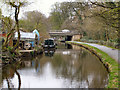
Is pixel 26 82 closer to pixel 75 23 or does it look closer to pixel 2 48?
pixel 2 48

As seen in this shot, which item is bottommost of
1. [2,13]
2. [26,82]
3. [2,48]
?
[26,82]

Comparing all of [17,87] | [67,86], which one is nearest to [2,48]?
[17,87]

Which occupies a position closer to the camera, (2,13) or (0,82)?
(0,82)

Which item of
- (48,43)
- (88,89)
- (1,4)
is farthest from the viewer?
(48,43)

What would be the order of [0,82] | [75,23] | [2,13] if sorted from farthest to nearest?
[75,23] < [2,13] < [0,82]

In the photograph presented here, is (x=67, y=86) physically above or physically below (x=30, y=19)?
below

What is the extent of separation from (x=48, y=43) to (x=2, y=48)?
53.6 feet

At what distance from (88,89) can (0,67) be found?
24.0 feet

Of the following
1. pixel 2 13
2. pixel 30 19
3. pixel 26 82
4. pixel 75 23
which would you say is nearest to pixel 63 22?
pixel 75 23

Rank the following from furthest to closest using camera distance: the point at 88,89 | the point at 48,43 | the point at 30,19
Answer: the point at 30,19 < the point at 48,43 < the point at 88,89

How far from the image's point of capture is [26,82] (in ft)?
29.1

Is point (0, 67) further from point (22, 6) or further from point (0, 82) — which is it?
point (22, 6)

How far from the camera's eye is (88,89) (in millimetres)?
7602

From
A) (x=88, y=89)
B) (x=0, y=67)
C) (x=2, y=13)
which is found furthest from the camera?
(x=2, y=13)
